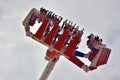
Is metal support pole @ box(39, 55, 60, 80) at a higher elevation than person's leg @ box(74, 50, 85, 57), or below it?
below

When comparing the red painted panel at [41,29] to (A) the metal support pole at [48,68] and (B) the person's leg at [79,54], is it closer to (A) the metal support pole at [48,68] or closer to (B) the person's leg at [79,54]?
(A) the metal support pole at [48,68]

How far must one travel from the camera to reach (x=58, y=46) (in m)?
43.1

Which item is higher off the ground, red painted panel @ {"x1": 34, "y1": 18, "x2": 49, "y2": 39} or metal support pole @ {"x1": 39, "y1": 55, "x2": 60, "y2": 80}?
red painted panel @ {"x1": 34, "y1": 18, "x2": 49, "y2": 39}

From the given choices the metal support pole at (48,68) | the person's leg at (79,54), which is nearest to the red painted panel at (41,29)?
the metal support pole at (48,68)

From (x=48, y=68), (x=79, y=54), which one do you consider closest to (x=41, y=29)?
(x=48, y=68)

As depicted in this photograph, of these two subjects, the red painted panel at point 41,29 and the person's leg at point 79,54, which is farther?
the person's leg at point 79,54

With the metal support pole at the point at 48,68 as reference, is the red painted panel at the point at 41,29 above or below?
above

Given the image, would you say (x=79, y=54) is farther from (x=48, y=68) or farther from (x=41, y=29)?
(x=41, y=29)

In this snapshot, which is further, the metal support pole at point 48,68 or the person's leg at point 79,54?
the person's leg at point 79,54

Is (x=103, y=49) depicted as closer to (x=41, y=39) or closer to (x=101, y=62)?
(x=101, y=62)

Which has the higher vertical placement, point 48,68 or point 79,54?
point 79,54

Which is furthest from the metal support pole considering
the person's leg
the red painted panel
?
the red painted panel

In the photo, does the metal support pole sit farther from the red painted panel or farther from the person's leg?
the red painted panel

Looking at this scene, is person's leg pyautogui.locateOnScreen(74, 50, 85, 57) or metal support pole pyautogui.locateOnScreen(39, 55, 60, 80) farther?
person's leg pyautogui.locateOnScreen(74, 50, 85, 57)
